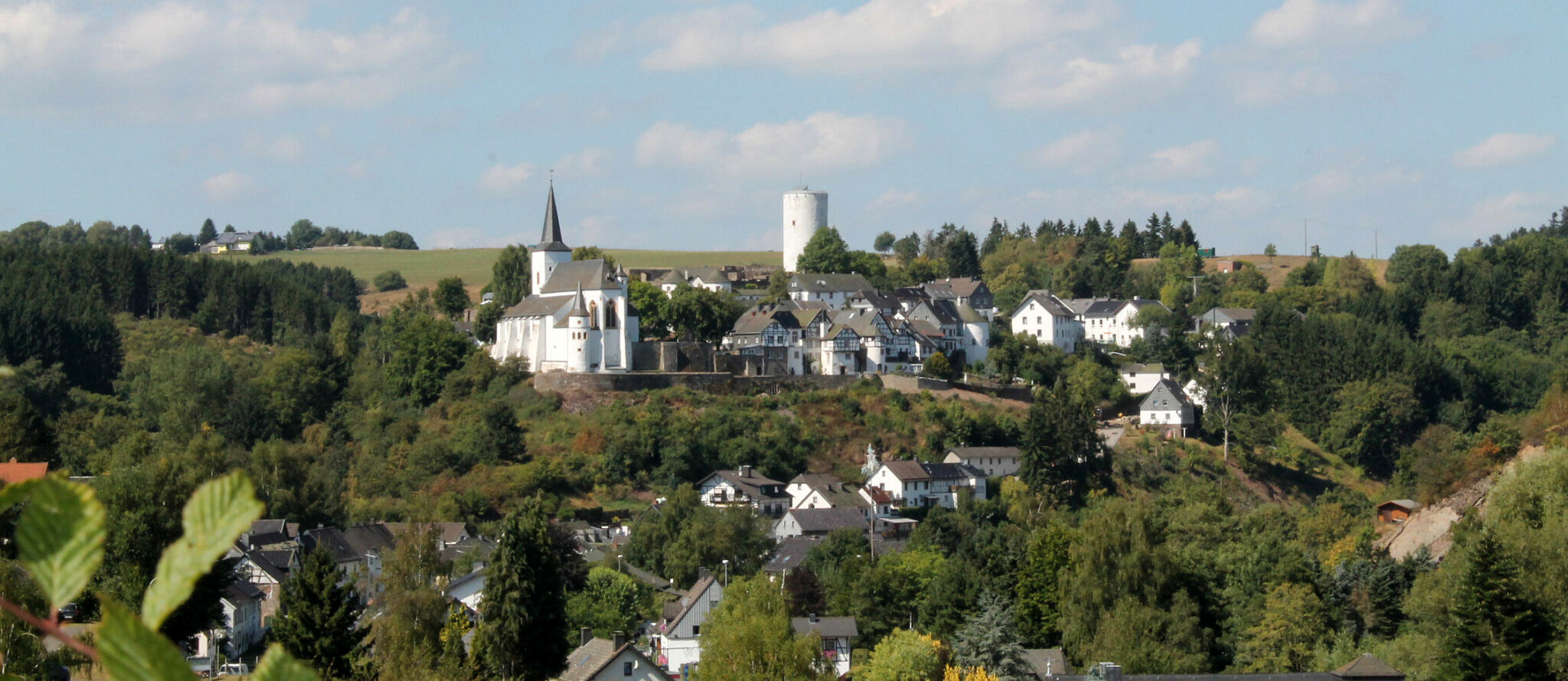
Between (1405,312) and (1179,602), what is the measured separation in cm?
7010

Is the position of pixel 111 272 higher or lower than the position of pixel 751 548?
higher

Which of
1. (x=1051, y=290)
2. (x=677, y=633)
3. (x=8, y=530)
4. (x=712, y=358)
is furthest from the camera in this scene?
(x=1051, y=290)

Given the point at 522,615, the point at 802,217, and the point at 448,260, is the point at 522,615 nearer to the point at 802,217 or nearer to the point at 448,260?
the point at 802,217

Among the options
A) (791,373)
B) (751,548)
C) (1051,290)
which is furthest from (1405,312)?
(751,548)

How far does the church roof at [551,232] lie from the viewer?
260 feet

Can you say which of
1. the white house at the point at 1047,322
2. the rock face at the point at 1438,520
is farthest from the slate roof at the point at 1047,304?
the rock face at the point at 1438,520

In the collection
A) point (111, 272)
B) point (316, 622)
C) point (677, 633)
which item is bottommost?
point (677, 633)

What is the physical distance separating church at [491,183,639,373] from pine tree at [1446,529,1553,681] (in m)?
43.6

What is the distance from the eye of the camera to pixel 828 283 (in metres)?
89.4

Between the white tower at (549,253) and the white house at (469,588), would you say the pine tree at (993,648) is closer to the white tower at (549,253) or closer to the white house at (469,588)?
the white house at (469,588)

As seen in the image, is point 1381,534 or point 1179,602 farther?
point 1381,534

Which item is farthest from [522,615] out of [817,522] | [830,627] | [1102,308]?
[1102,308]

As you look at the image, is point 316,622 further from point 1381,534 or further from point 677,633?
point 1381,534

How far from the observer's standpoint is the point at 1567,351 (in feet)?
317
